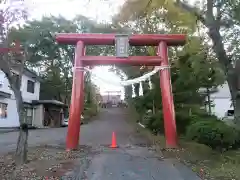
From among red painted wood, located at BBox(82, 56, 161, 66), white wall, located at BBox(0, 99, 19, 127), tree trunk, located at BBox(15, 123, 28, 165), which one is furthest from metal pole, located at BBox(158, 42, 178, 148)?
white wall, located at BBox(0, 99, 19, 127)

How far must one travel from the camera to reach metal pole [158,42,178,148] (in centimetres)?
1262

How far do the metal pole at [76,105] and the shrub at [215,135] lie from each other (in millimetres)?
4569

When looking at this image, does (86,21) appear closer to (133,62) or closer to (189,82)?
(189,82)

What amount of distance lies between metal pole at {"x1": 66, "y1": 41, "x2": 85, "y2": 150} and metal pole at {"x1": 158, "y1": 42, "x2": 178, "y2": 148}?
336 cm

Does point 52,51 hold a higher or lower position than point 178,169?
higher

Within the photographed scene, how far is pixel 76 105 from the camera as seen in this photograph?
41.9 feet

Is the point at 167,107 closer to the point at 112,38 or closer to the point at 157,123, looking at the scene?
the point at 112,38

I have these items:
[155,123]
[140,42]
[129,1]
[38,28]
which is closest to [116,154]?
[140,42]

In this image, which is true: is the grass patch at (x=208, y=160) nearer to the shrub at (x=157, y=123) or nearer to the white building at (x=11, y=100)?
the shrub at (x=157, y=123)

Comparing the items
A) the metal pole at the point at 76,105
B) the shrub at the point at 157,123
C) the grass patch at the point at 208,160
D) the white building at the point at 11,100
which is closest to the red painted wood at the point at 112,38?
the metal pole at the point at 76,105

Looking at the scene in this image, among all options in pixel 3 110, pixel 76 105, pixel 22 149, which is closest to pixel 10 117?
pixel 3 110

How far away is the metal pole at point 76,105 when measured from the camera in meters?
12.5

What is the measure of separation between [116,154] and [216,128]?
3670 mm

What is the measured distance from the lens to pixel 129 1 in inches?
532
